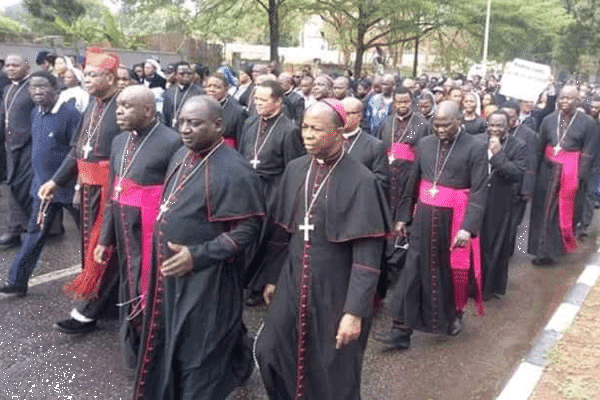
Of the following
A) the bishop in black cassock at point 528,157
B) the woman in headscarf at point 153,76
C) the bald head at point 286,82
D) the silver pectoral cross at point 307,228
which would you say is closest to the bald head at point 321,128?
the silver pectoral cross at point 307,228

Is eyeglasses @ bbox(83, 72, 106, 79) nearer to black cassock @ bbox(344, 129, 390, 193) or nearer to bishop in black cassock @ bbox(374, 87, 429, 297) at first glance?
black cassock @ bbox(344, 129, 390, 193)

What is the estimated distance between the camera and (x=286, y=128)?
5.66 metres

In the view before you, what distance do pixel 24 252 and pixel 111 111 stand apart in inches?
55.6

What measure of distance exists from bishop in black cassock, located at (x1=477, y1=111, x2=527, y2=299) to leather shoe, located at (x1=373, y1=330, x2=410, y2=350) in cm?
154

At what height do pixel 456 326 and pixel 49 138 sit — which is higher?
pixel 49 138

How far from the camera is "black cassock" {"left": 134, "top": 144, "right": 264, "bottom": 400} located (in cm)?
346

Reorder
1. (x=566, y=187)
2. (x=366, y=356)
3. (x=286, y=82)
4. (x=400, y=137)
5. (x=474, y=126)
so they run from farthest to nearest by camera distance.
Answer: (x=286, y=82) < (x=474, y=126) < (x=566, y=187) < (x=400, y=137) < (x=366, y=356)

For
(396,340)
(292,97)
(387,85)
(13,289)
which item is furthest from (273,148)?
(387,85)

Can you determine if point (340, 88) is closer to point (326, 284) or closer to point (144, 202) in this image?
point (144, 202)

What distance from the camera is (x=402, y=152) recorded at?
7.12 meters

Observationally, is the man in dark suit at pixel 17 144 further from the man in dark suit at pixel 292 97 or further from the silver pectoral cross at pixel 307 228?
the silver pectoral cross at pixel 307 228

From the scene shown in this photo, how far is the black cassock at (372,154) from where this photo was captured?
17.9 feet

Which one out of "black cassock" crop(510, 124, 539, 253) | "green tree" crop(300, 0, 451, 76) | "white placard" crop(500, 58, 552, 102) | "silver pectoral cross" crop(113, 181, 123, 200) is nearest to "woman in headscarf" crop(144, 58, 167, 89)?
"white placard" crop(500, 58, 552, 102)

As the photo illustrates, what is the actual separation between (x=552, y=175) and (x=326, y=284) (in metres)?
5.28
